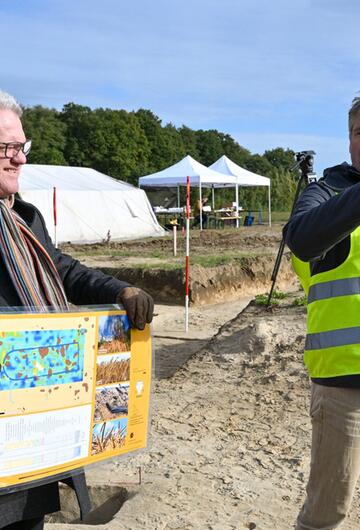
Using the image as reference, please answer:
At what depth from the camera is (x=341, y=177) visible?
7.80 feet

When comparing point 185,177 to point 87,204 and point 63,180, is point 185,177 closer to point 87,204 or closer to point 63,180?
point 87,204

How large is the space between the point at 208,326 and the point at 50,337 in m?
8.33

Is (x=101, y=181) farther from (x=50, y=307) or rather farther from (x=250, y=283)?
(x=50, y=307)

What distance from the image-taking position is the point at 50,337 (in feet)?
6.95

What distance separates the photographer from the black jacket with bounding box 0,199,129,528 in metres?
2.12

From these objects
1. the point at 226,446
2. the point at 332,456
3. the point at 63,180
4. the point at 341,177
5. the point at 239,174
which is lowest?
the point at 226,446

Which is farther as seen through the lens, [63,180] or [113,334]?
[63,180]

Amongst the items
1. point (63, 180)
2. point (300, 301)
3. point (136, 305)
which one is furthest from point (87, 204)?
point (136, 305)

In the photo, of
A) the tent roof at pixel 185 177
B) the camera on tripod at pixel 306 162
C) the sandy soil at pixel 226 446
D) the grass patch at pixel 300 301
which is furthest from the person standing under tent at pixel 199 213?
the camera on tripod at pixel 306 162

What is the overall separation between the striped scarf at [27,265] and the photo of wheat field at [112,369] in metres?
0.24

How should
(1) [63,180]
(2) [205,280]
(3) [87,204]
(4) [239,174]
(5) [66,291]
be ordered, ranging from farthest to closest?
(4) [239,174] < (1) [63,180] < (3) [87,204] < (2) [205,280] < (5) [66,291]

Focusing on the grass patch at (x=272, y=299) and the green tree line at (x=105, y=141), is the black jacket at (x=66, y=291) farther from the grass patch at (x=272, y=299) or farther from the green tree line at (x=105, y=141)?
the green tree line at (x=105, y=141)

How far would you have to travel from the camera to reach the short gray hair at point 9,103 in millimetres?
2166

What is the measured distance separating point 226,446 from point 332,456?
252 cm
